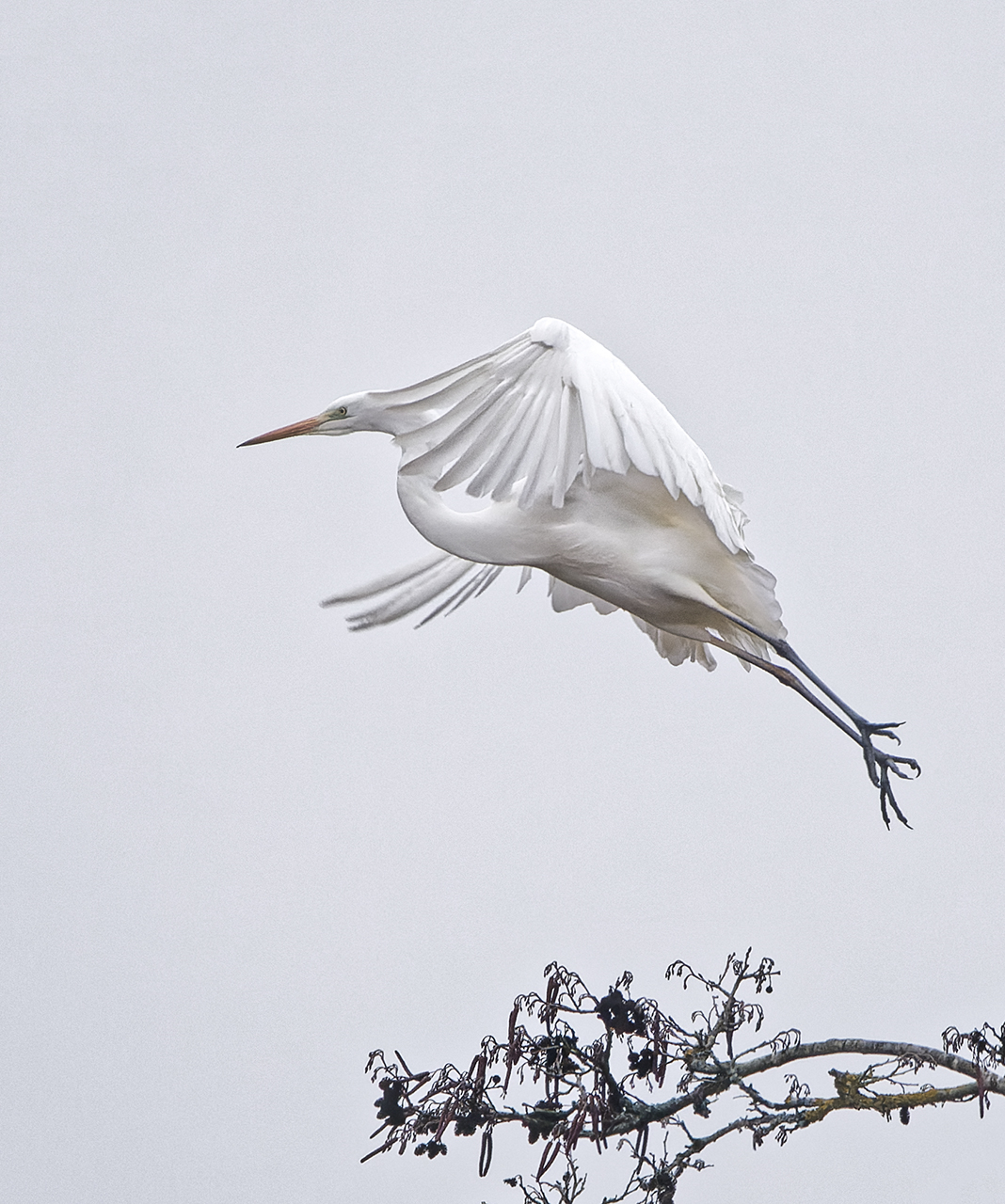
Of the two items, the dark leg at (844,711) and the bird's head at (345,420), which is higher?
the bird's head at (345,420)

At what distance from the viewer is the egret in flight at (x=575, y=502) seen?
3.80 metres

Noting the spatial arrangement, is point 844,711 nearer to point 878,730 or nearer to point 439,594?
point 878,730

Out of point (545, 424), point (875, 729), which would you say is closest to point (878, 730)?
point (875, 729)

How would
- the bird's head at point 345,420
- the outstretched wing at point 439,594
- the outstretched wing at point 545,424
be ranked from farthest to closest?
the outstretched wing at point 439,594 < the bird's head at point 345,420 < the outstretched wing at point 545,424

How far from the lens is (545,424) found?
3.83 metres

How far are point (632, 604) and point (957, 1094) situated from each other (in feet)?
5.49

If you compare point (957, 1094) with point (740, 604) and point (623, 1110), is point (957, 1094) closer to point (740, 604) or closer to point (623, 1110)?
point (623, 1110)

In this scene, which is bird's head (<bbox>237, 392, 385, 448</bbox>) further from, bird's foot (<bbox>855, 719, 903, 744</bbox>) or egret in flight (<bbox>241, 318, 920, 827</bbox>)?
bird's foot (<bbox>855, 719, 903, 744</bbox>)

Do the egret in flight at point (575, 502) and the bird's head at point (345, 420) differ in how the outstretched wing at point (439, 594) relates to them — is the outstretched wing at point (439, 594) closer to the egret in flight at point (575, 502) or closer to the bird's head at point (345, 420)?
the egret in flight at point (575, 502)

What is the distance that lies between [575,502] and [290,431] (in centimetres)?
96

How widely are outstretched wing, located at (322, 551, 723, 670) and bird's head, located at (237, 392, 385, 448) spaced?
69cm

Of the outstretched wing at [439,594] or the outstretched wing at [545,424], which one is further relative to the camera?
the outstretched wing at [439,594]

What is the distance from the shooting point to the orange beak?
15.6ft

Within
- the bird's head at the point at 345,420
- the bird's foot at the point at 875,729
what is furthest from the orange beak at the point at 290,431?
the bird's foot at the point at 875,729
